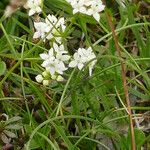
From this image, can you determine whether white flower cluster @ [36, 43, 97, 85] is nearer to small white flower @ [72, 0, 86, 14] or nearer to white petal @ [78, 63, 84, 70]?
white petal @ [78, 63, 84, 70]

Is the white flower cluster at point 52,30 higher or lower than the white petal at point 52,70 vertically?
higher

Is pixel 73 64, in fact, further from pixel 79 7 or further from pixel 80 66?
pixel 79 7

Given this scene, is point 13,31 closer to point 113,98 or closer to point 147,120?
point 113,98

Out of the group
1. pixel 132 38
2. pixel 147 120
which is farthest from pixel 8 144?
pixel 132 38

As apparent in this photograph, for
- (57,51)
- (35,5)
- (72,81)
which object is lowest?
(72,81)

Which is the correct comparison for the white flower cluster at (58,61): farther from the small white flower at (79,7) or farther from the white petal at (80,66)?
the small white flower at (79,7)

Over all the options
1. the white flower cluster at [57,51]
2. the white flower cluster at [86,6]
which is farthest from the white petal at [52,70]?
the white flower cluster at [86,6]

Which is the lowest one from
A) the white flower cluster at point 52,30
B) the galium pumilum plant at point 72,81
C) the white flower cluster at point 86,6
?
the galium pumilum plant at point 72,81

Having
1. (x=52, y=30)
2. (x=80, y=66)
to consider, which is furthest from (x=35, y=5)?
(x=80, y=66)

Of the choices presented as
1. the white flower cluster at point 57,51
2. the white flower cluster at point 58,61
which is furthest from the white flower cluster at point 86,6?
the white flower cluster at point 58,61
